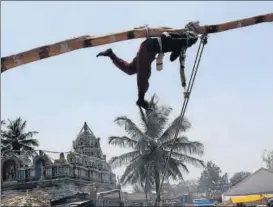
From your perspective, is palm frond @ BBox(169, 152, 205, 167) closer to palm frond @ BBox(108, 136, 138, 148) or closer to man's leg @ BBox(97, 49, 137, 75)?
palm frond @ BBox(108, 136, 138, 148)

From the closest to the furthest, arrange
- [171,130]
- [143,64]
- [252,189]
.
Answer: [143,64]
[252,189]
[171,130]

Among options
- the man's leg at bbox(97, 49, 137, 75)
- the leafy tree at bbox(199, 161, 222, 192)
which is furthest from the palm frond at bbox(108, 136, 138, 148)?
the leafy tree at bbox(199, 161, 222, 192)

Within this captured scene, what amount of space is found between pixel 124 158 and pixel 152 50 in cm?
2785

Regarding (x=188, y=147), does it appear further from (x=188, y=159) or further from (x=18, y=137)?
(x=18, y=137)

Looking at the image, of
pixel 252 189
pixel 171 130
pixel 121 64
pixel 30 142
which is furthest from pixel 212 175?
pixel 121 64

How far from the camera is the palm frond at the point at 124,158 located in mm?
31359

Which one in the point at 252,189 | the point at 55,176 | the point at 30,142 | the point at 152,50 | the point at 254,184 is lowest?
the point at 252,189

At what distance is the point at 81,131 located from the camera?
34250 mm

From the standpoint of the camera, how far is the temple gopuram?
89.2ft

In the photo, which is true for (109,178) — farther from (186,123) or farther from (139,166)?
(186,123)

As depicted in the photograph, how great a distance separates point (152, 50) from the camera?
3.90m

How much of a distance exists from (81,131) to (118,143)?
4296 millimetres

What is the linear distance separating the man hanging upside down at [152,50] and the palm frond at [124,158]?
27524 mm

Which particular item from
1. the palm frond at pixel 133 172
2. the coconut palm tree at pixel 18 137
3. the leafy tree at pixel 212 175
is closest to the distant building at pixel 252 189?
the palm frond at pixel 133 172
